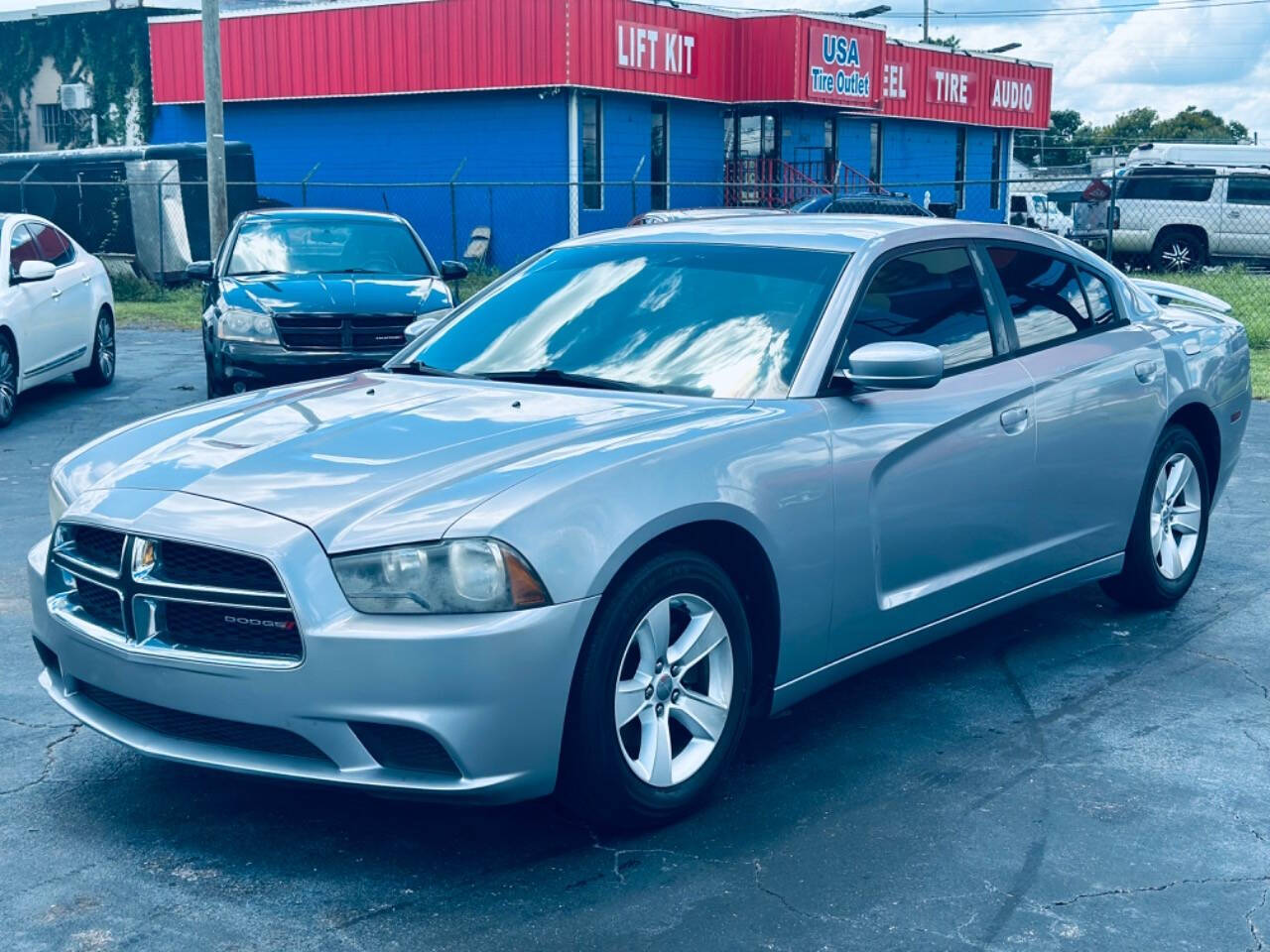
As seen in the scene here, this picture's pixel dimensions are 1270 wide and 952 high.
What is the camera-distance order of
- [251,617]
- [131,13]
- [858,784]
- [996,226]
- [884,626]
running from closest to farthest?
[251,617] → [858,784] → [884,626] → [996,226] → [131,13]

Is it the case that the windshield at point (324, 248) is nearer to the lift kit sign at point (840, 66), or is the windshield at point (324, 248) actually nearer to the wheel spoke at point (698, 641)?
the wheel spoke at point (698, 641)

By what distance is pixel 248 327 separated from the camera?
1166cm

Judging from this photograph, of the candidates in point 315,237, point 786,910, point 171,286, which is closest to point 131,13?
point 171,286

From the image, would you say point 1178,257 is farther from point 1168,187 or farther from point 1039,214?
point 1039,214

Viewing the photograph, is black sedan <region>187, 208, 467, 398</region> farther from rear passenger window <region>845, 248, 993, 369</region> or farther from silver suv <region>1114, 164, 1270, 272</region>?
silver suv <region>1114, 164, 1270, 272</region>

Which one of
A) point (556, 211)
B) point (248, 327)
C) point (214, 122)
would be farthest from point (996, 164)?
point (248, 327)

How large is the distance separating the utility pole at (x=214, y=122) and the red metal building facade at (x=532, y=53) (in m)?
9.91

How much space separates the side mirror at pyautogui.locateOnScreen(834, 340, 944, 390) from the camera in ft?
15.1

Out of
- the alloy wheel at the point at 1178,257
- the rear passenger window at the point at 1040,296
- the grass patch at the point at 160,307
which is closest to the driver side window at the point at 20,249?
the grass patch at the point at 160,307

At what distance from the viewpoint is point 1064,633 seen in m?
6.19

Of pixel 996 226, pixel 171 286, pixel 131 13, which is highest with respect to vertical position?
pixel 131 13

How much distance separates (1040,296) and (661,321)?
162 centimetres

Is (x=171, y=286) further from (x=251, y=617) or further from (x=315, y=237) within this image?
(x=251, y=617)

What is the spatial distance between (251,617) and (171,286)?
903 inches
